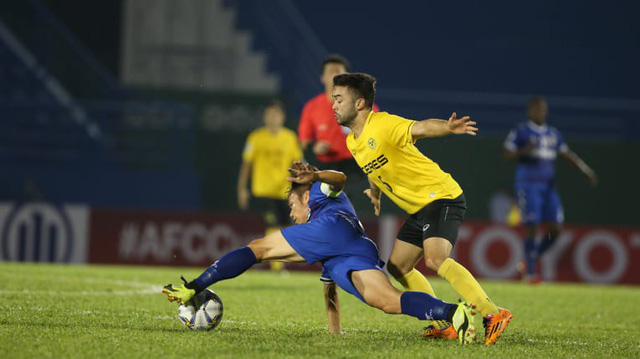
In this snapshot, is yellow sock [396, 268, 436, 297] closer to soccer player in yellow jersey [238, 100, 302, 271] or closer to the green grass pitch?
the green grass pitch

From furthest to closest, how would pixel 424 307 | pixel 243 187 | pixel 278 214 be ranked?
pixel 278 214 < pixel 243 187 < pixel 424 307

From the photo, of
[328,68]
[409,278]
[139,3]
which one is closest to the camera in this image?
[409,278]

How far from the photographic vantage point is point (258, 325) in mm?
5883

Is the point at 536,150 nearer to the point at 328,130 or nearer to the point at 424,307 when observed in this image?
the point at 328,130

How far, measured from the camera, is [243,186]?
39.2 ft

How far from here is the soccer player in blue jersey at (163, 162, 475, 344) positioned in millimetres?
5020

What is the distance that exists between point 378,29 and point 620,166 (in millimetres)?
7033

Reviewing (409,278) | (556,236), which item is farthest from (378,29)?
(409,278)

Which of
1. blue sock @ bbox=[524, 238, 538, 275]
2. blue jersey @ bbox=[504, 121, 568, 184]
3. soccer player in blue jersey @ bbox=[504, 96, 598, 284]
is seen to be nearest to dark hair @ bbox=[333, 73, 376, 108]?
soccer player in blue jersey @ bbox=[504, 96, 598, 284]

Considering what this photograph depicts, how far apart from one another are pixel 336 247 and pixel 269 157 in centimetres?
730

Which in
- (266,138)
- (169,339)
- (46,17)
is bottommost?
(169,339)

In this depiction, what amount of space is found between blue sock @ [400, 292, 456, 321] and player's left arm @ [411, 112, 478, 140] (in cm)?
86

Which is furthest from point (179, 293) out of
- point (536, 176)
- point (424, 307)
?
point (536, 176)

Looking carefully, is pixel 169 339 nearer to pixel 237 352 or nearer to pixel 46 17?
pixel 237 352
